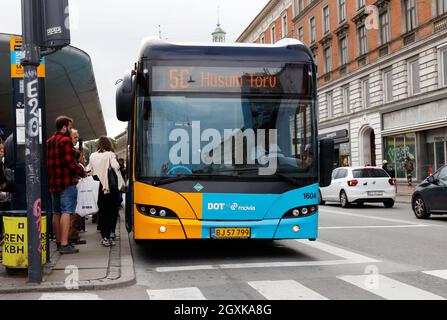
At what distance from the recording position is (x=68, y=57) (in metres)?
15.7

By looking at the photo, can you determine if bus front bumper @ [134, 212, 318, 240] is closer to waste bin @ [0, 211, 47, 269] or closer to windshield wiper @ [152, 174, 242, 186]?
windshield wiper @ [152, 174, 242, 186]

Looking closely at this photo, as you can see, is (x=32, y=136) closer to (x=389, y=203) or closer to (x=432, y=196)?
(x=432, y=196)

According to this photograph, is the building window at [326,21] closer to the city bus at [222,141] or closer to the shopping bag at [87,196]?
the city bus at [222,141]

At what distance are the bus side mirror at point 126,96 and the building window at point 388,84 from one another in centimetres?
2699

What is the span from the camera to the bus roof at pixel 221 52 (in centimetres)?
812

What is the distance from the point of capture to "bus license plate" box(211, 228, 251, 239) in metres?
7.80

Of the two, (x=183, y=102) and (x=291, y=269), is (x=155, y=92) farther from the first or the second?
(x=291, y=269)

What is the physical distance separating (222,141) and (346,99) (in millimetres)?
32857

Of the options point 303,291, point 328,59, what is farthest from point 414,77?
point 303,291

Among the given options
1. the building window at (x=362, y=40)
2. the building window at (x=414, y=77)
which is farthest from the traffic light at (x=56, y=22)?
the building window at (x=362, y=40)

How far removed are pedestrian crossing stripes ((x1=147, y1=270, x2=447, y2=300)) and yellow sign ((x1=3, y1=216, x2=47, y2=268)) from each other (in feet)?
5.19

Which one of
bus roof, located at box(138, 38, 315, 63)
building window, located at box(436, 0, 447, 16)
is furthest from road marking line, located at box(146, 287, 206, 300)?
building window, located at box(436, 0, 447, 16)

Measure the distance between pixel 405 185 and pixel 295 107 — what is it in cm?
2566
